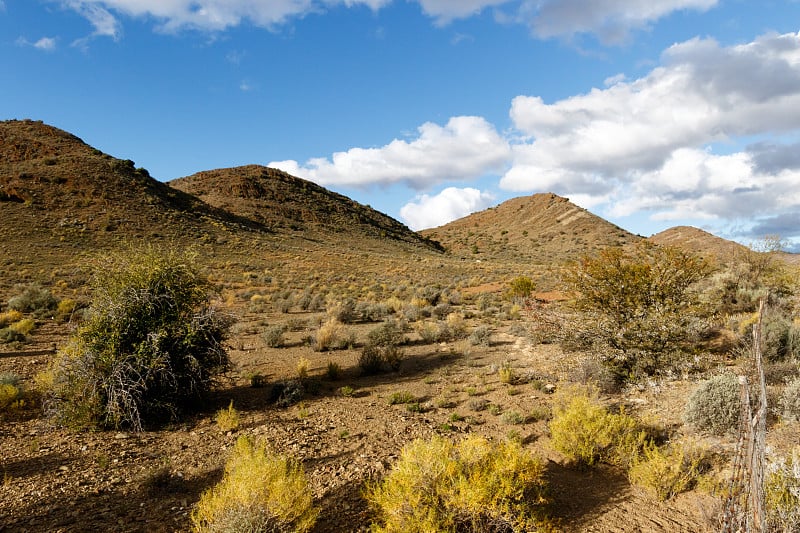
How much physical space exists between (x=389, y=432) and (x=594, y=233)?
7104 cm

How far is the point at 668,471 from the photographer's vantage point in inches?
230

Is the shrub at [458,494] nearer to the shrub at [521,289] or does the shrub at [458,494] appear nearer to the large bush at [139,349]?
the large bush at [139,349]

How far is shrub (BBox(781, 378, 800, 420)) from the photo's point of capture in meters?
6.88

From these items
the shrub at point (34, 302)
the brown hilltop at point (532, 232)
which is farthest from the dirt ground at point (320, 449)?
the brown hilltop at point (532, 232)

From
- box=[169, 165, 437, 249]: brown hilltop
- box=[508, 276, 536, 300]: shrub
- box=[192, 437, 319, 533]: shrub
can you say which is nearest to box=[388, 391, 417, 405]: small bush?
box=[192, 437, 319, 533]: shrub

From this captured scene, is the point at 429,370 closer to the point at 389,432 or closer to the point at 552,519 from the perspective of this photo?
the point at 389,432

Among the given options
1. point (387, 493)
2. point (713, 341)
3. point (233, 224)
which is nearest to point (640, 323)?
point (713, 341)

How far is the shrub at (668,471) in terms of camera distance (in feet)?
18.8

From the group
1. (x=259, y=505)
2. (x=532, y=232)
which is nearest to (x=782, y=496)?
(x=259, y=505)

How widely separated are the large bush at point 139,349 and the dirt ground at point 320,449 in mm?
487

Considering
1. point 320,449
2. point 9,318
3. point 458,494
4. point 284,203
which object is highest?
point 284,203

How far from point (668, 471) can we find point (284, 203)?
7300cm

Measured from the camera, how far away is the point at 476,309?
879 inches

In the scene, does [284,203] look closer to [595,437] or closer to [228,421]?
[228,421]
